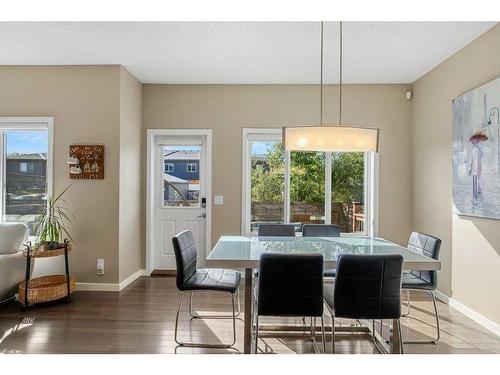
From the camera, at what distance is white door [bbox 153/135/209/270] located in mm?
4629

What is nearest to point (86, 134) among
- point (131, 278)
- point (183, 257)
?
point (131, 278)

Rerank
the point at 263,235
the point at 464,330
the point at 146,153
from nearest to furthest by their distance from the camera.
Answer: the point at 464,330, the point at 263,235, the point at 146,153

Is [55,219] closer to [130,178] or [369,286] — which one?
[130,178]

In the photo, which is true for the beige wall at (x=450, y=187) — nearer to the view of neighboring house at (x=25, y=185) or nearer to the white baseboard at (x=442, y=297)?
the white baseboard at (x=442, y=297)

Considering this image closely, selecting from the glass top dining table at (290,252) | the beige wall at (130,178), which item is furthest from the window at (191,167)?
the glass top dining table at (290,252)

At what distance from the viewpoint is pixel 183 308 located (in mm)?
3354

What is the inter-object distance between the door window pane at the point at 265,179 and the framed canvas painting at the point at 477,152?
204cm

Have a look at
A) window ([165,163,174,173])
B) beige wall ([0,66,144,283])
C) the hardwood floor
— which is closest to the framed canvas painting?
the hardwood floor

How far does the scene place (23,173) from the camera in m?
4.08

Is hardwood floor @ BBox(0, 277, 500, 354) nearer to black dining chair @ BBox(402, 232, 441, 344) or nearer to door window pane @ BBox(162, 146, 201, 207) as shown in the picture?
black dining chair @ BBox(402, 232, 441, 344)

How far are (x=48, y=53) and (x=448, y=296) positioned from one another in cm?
496
